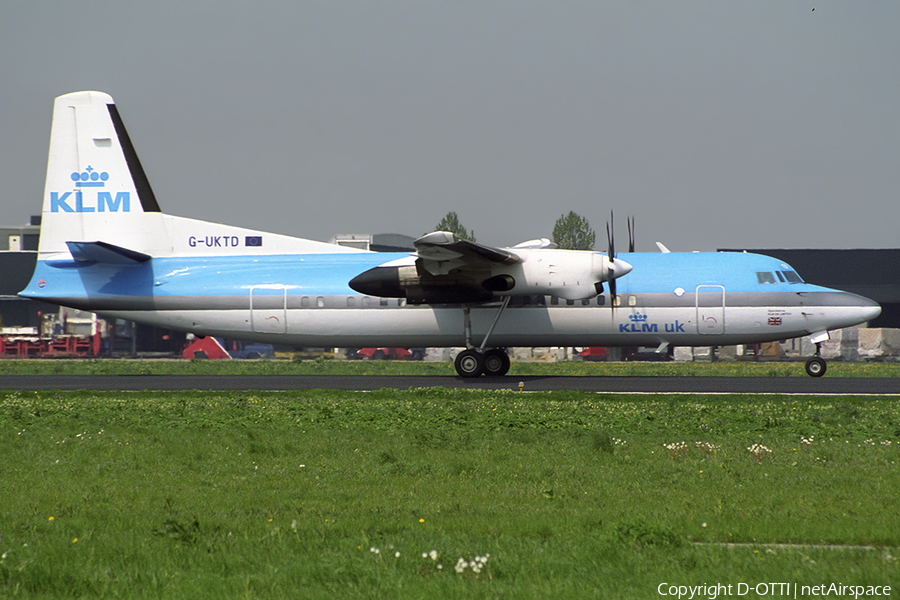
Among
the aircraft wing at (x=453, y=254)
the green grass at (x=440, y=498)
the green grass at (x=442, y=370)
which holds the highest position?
the aircraft wing at (x=453, y=254)

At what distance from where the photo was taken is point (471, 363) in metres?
27.2

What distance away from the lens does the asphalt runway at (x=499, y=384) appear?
72.7 ft

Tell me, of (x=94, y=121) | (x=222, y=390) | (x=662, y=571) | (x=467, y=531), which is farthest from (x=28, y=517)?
(x=94, y=121)

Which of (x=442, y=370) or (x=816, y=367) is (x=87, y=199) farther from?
(x=816, y=367)

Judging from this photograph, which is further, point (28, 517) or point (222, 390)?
point (222, 390)

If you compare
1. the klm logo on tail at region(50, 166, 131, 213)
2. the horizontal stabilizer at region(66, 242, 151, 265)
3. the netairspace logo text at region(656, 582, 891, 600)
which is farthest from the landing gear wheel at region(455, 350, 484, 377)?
the netairspace logo text at region(656, 582, 891, 600)

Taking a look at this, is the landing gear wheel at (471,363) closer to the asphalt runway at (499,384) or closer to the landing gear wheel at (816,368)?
the asphalt runway at (499,384)

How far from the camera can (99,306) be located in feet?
92.7

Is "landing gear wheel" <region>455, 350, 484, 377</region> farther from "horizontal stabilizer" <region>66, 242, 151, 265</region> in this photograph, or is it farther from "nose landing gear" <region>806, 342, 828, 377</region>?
"horizontal stabilizer" <region>66, 242, 151, 265</region>

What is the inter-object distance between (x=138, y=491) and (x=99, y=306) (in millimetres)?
20491

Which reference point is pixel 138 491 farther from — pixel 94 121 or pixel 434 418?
pixel 94 121

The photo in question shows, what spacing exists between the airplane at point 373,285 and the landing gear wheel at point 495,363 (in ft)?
0.17

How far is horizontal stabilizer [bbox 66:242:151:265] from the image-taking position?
88.3ft

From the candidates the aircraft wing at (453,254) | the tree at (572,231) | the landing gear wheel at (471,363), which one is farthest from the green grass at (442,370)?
the tree at (572,231)
